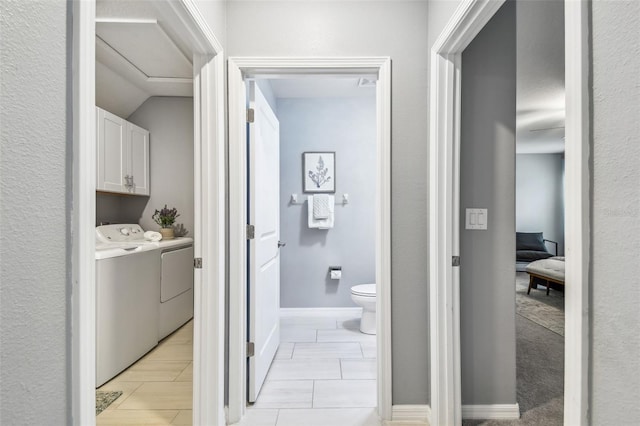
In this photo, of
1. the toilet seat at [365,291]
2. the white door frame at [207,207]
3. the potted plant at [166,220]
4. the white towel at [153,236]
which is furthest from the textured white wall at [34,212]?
the potted plant at [166,220]

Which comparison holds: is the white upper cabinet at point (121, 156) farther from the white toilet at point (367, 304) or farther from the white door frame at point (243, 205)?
the white toilet at point (367, 304)

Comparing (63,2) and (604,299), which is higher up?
(63,2)

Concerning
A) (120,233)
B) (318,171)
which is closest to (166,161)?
(120,233)

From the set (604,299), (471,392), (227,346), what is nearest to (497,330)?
(471,392)

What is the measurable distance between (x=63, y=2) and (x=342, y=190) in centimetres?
328

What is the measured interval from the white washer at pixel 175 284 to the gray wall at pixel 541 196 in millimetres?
7233

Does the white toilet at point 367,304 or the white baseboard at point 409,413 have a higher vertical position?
the white toilet at point 367,304

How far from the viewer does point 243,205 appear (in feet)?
6.38

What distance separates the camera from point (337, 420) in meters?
1.92

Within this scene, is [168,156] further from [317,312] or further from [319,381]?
[319,381]

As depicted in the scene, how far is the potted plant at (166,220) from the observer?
355 cm

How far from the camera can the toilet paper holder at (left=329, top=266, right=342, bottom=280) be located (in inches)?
150

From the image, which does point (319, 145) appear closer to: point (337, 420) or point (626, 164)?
point (337, 420)

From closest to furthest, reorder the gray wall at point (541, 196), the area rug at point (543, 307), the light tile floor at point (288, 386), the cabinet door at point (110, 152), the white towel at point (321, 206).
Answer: the light tile floor at point (288, 386), the cabinet door at point (110, 152), the area rug at point (543, 307), the white towel at point (321, 206), the gray wall at point (541, 196)
